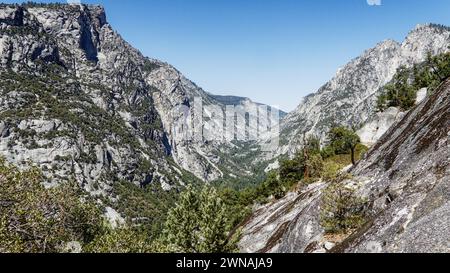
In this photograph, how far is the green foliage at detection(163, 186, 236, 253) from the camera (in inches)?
1934

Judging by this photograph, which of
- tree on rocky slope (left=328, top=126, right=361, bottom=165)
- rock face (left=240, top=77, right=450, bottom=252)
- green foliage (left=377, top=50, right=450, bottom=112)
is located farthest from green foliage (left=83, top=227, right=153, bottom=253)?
green foliage (left=377, top=50, right=450, bottom=112)

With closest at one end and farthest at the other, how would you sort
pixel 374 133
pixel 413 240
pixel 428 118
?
pixel 413 240
pixel 428 118
pixel 374 133

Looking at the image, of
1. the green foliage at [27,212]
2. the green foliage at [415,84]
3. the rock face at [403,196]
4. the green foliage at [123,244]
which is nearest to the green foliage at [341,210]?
the rock face at [403,196]

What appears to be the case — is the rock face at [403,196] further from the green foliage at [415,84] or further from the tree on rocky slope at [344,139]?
Answer: the green foliage at [415,84]

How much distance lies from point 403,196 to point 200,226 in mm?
24193

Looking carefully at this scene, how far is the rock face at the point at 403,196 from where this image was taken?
3014 centimetres

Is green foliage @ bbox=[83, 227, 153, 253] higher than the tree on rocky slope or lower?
lower

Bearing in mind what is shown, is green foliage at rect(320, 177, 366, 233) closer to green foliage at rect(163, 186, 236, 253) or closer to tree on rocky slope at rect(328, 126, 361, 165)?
green foliage at rect(163, 186, 236, 253)

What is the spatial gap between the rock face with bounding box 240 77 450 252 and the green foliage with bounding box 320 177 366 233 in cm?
169
